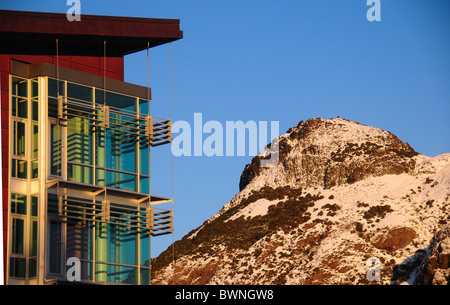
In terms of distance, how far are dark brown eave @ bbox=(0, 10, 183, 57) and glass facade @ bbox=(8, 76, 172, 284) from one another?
58.5 inches

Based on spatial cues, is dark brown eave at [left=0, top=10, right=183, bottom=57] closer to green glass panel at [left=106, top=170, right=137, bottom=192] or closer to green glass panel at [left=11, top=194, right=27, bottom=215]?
green glass panel at [left=106, top=170, right=137, bottom=192]

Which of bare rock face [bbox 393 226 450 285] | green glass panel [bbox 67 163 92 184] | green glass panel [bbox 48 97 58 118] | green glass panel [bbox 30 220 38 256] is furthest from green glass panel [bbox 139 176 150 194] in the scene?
bare rock face [bbox 393 226 450 285]

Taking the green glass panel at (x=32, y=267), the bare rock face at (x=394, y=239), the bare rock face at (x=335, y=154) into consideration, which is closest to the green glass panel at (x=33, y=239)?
the green glass panel at (x=32, y=267)

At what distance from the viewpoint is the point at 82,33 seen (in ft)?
104

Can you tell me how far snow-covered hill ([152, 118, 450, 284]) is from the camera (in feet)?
335

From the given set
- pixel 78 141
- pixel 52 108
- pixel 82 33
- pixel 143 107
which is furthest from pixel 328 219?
pixel 52 108

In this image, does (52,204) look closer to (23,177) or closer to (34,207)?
(34,207)

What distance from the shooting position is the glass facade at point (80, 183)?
95.6 feet

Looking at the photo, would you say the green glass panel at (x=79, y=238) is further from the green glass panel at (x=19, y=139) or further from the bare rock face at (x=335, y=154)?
the bare rock face at (x=335, y=154)

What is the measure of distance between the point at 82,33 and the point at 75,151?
424cm
